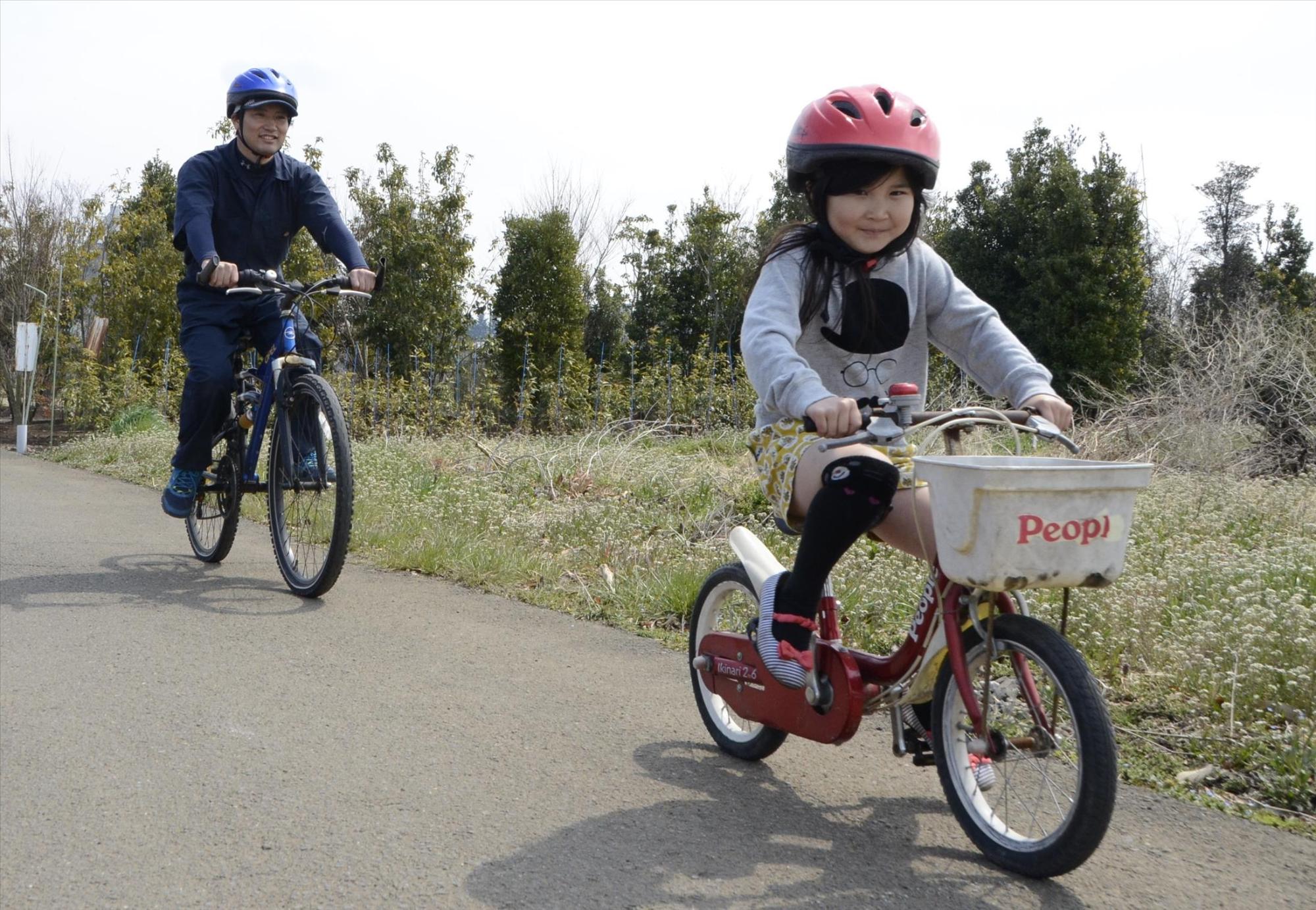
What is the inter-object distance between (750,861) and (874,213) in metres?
1.62

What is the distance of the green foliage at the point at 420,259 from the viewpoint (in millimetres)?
20719

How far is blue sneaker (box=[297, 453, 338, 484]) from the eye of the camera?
17.9ft

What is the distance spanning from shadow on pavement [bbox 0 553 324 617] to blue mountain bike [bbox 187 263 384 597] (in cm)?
16

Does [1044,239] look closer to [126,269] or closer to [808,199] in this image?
[126,269]

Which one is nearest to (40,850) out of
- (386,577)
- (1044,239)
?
(386,577)

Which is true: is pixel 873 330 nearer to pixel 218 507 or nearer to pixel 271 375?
pixel 271 375

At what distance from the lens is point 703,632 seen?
3775mm

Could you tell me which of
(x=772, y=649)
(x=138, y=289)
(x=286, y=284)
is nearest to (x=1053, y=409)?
(x=772, y=649)

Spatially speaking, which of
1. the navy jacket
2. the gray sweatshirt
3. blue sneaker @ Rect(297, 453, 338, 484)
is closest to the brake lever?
the gray sweatshirt

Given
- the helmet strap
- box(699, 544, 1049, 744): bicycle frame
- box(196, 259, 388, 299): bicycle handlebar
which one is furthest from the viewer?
the helmet strap

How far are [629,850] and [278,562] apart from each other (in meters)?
3.43

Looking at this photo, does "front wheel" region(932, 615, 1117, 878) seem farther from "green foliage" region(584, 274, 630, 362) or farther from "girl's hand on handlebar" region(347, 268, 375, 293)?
Answer: "green foliage" region(584, 274, 630, 362)

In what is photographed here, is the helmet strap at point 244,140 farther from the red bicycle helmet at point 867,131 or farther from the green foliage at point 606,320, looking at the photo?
the green foliage at point 606,320

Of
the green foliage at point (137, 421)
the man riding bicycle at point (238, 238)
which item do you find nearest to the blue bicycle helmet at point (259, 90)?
the man riding bicycle at point (238, 238)
